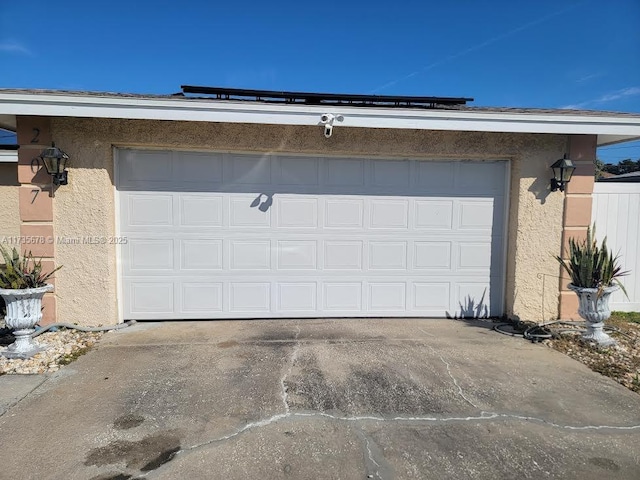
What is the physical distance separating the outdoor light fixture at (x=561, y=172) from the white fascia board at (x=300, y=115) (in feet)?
1.41

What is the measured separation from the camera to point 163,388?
3.55 meters

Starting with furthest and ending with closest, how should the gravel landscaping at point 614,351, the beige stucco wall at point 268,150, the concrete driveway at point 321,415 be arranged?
the beige stucco wall at point 268,150 → the gravel landscaping at point 614,351 → the concrete driveway at point 321,415

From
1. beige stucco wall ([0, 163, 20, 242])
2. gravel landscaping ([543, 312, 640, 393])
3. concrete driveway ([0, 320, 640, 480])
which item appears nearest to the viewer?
concrete driveway ([0, 320, 640, 480])

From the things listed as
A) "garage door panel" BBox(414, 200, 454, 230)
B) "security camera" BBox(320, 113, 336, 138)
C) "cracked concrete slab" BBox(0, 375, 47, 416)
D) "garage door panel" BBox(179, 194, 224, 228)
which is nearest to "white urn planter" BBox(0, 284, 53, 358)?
"cracked concrete slab" BBox(0, 375, 47, 416)

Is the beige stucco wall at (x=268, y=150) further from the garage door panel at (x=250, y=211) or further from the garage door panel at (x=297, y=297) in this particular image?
the garage door panel at (x=297, y=297)

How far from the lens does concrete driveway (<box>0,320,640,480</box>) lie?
2488mm

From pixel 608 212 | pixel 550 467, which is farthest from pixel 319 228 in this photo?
pixel 608 212

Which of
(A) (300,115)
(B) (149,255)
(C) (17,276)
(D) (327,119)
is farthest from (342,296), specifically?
(C) (17,276)

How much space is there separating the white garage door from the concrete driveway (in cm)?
109

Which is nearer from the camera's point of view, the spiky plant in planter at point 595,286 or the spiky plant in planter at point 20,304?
the spiky plant in planter at point 20,304

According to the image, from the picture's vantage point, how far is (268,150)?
18.2ft

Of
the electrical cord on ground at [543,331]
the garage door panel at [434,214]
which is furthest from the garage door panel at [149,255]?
the electrical cord on ground at [543,331]

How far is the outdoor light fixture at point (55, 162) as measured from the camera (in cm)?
490

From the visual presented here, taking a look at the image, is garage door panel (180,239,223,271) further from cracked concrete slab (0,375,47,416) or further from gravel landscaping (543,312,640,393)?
gravel landscaping (543,312,640,393)
